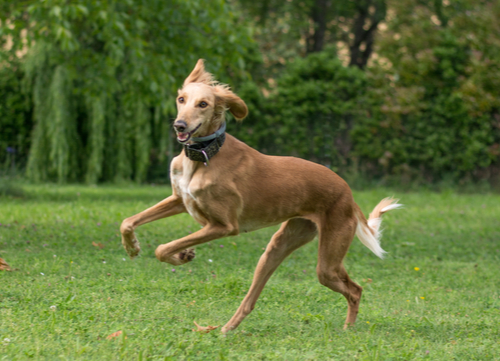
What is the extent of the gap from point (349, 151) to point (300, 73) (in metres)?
2.70

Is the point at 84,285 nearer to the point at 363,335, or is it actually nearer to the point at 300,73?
the point at 363,335

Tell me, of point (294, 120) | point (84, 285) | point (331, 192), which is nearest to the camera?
point (331, 192)

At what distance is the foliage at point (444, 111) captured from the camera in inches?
608

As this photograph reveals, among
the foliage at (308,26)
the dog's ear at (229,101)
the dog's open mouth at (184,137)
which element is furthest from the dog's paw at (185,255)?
the foliage at (308,26)

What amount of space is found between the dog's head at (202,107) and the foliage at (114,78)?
521 cm

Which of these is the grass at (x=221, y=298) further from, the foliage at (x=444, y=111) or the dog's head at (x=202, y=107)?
the foliage at (x=444, y=111)

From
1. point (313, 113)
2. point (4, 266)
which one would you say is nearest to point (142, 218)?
point (4, 266)

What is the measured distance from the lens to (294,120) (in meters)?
16.1

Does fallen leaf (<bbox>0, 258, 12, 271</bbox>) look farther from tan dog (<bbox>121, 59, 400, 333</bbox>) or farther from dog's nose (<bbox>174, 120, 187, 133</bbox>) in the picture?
dog's nose (<bbox>174, 120, 187, 133</bbox>)

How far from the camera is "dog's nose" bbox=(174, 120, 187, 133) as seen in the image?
11.8ft

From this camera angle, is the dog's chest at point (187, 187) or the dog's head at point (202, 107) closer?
the dog's head at point (202, 107)

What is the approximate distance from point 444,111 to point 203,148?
13110mm

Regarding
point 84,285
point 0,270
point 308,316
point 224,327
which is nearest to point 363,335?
point 308,316

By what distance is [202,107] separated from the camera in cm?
385
